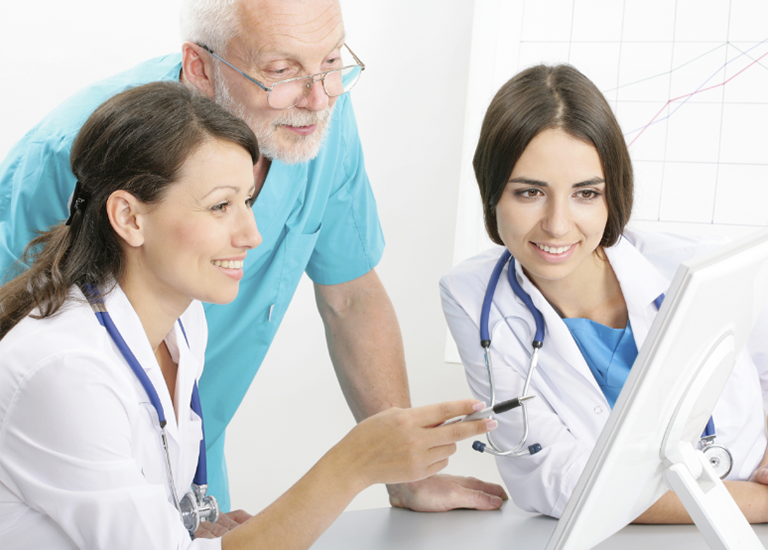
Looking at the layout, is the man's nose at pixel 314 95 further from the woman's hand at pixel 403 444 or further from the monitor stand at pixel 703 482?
the monitor stand at pixel 703 482

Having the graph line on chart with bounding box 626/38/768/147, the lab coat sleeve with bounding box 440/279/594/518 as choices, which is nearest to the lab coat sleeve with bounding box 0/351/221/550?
the lab coat sleeve with bounding box 440/279/594/518

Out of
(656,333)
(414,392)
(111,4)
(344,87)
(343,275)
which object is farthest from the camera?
(414,392)

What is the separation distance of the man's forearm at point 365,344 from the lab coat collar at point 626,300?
14.5 inches

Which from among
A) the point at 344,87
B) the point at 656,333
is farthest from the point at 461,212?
the point at 656,333

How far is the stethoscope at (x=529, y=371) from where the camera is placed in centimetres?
109

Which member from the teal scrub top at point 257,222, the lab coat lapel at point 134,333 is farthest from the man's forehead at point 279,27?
the lab coat lapel at point 134,333

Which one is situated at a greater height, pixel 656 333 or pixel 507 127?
pixel 507 127

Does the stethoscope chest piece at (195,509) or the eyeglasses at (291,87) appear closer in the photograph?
the stethoscope chest piece at (195,509)

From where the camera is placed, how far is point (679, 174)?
200 cm

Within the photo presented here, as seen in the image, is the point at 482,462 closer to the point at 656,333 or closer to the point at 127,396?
the point at 127,396

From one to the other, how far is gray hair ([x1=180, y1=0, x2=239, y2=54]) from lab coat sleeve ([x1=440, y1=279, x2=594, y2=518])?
1.97ft

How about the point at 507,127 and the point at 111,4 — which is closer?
the point at 507,127

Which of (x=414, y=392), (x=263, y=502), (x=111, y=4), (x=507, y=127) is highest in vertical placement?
(x=111, y=4)

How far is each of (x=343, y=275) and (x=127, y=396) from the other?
77cm
